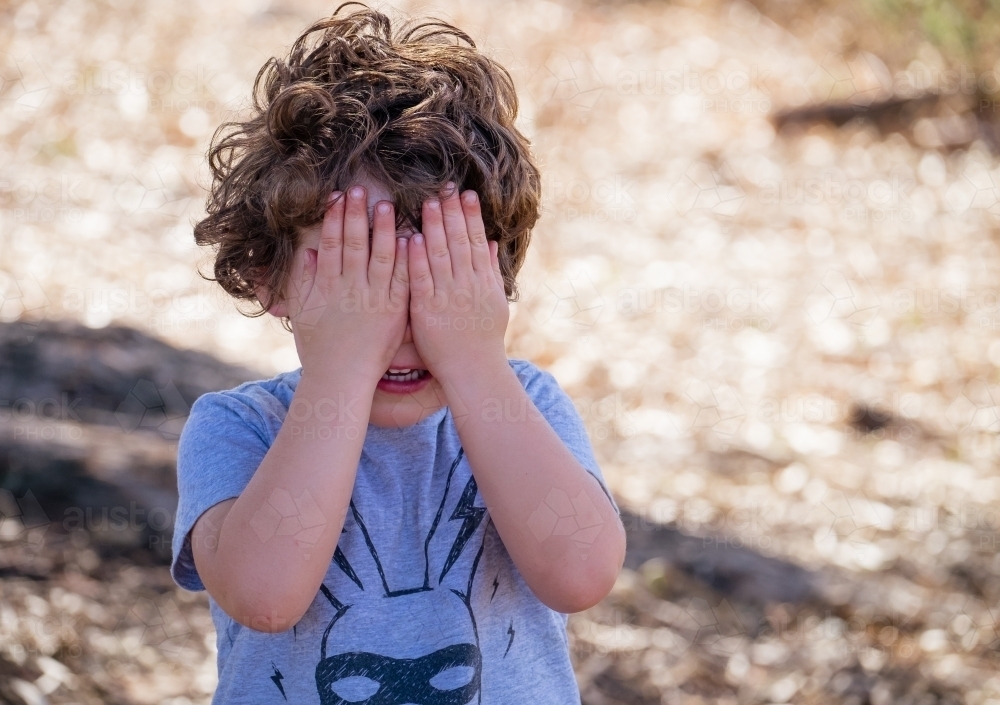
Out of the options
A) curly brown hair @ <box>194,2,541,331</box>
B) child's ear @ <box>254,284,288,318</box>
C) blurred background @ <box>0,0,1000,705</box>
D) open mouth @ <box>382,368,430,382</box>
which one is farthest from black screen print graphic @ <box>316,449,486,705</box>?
blurred background @ <box>0,0,1000,705</box>

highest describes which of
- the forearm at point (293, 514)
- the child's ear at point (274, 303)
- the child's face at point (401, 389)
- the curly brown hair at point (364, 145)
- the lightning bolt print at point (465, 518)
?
the curly brown hair at point (364, 145)

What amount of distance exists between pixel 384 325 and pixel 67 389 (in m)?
3.09

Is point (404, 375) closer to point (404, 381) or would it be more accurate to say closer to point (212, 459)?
point (404, 381)

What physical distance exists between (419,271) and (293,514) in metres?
0.46

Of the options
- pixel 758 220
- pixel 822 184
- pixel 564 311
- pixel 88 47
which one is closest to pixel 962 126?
pixel 822 184

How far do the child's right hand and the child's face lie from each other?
0.16 ft

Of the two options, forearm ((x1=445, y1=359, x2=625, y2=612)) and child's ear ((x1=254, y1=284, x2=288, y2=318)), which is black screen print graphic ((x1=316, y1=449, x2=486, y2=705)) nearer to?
forearm ((x1=445, y1=359, x2=625, y2=612))

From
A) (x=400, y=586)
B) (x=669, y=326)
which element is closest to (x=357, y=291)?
(x=400, y=586)

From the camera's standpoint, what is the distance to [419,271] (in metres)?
1.62

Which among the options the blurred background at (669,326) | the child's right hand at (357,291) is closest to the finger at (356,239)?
the child's right hand at (357,291)

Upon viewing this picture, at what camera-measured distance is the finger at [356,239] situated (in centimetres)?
162

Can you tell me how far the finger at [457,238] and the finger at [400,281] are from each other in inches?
3.2

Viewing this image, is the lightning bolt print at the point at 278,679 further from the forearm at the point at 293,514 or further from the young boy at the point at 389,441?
the forearm at the point at 293,514

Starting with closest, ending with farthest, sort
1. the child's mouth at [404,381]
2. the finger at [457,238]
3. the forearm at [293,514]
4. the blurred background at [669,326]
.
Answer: the forearm at [293,514] → the finger at [457,238] → the child's mouth at [404,381] → the blurred background at [669,326]
